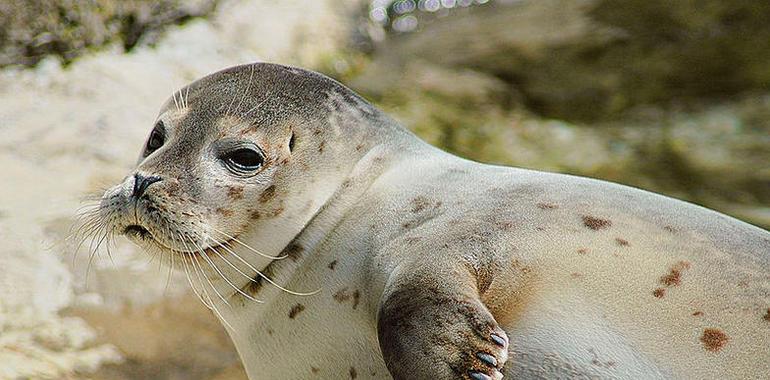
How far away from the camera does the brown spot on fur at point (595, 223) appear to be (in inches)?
72.0

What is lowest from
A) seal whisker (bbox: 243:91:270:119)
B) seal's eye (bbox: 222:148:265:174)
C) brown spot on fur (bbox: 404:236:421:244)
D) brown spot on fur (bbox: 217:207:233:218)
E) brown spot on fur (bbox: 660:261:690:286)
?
brown spot on fur (bbox: 660:261:690:286)

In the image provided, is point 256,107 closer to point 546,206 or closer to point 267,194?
point 267,194

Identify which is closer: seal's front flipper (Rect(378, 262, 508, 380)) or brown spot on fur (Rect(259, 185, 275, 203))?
seal's front flipper (Rect(378, 262, 508, 380))

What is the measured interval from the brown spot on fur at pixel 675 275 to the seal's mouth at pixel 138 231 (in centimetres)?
115

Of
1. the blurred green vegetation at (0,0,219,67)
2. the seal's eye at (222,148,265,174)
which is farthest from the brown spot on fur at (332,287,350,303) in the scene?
the blurred green vegetation at (0,0,219,67)

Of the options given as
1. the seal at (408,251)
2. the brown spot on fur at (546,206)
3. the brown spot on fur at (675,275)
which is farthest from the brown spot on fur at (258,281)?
the brown spot on fur at (675,275)

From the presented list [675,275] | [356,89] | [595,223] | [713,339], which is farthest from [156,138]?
[356,89]

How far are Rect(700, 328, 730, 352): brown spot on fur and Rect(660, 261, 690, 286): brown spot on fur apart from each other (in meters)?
0.12

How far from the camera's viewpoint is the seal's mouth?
79.2 inches

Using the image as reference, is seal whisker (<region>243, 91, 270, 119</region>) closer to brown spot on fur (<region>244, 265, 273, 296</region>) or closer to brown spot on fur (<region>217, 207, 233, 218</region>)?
brown spot on fur (<region>217, 207, 233, 218</region>)

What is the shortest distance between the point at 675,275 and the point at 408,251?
21.5 inches

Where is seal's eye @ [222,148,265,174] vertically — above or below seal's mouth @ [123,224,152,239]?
above

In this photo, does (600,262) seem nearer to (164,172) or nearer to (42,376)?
(164,172)

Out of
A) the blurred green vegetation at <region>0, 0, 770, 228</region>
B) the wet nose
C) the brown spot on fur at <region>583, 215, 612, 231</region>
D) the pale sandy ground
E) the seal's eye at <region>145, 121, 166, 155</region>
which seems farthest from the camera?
the blurred green vegetation at <region>0, 0, 770, 228</region>
